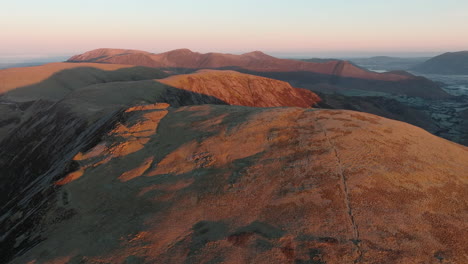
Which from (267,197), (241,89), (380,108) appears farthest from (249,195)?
(380,108)

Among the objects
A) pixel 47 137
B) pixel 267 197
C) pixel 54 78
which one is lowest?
pixel 47 137

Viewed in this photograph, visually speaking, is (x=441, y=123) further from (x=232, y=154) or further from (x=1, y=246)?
(x=1, y=246)

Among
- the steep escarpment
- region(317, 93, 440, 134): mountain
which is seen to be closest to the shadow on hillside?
the steep escarpment

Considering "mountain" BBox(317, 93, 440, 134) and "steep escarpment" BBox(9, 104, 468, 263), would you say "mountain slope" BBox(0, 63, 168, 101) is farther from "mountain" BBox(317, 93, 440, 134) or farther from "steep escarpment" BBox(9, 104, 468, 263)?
"mountain" BBox(317, 93, 440, 134)

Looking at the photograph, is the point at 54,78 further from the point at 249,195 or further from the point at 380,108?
the point at 380,108

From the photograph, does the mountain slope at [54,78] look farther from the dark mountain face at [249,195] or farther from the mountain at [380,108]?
the mountain at [380,108]

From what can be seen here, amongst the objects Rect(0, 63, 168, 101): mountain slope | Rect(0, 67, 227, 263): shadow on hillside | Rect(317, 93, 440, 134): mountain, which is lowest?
Rect(317, 93, 440, 134): mountain

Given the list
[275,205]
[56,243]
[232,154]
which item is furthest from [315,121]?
[56,243]

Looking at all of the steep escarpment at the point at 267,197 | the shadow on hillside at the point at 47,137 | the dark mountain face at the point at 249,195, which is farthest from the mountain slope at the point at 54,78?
the steep escarpment at the point at 267,197

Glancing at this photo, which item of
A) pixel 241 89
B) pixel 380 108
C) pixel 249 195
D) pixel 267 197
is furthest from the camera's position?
pixel 380 108
